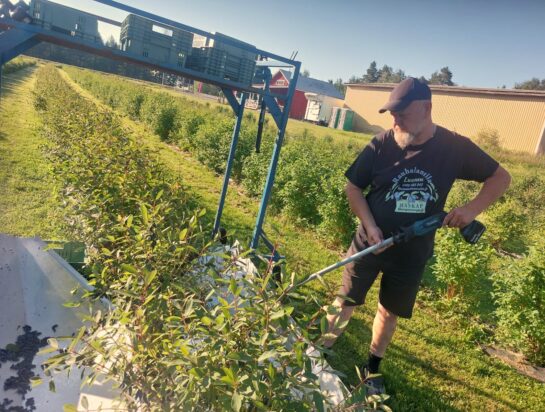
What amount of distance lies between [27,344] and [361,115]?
4165 cm

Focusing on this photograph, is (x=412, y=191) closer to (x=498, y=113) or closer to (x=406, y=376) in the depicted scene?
(x=406, y=376)

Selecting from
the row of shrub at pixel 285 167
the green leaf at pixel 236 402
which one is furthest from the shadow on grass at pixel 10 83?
the green leaf at pixel 236 402

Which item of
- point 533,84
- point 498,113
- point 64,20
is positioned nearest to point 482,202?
point 64,20

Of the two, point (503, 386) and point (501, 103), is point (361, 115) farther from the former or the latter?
point (503, 386)

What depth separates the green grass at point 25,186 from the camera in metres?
4.41

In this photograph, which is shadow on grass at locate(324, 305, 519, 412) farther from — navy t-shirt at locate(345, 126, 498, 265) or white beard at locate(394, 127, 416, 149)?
white beard at locate(394, 127, 416, 149)

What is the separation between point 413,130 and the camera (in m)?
2.62

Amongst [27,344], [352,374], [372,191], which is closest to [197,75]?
[372,191]

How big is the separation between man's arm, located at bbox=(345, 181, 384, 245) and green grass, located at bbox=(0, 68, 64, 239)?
7.72 ft

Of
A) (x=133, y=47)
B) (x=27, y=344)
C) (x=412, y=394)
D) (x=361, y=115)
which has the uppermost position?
(x=361, y=115)

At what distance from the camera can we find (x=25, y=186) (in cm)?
603

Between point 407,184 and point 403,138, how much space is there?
323mm

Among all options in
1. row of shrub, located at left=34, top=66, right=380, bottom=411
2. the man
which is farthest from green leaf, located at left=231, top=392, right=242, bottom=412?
the man

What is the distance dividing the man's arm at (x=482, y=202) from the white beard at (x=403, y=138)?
0.57m
